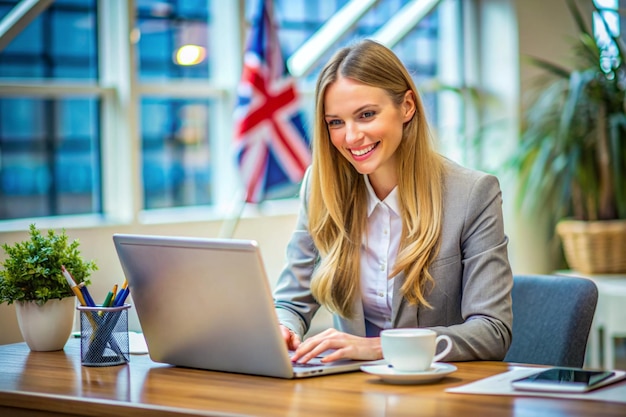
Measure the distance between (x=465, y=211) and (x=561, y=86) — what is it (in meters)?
3.33

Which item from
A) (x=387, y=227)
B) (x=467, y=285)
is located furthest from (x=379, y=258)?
(x=467, y=285)

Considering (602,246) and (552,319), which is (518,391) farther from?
(602,246)

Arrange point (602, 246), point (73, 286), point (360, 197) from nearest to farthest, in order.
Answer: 1. point (73, 286)
2. point (360, 197)
3. point (602, 246)

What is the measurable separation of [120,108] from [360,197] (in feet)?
6.63

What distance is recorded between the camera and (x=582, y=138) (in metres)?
5.14

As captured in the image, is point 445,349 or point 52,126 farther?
point 52,126

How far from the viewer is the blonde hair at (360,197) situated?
2111 millimetres

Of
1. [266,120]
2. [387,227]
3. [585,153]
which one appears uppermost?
[266,120]

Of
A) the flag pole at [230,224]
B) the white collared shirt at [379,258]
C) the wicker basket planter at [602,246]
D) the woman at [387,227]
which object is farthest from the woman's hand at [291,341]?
the wicker basket planter at [602,246]

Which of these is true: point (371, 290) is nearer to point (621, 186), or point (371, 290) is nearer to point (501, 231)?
point (501, 231)

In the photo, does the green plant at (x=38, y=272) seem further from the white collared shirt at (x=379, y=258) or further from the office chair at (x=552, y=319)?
the office chair at (x=552, y=319)

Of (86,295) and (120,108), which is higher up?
(120,108)

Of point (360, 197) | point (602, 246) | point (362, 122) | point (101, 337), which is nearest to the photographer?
point (101, 337)

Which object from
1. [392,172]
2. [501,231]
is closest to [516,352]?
[501,231]
